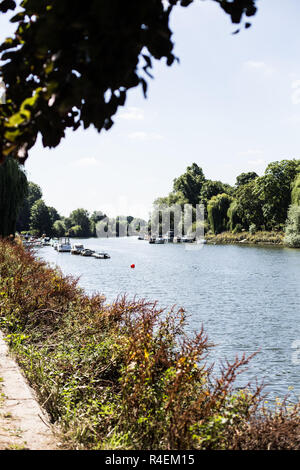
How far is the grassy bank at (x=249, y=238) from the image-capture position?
7012 cm

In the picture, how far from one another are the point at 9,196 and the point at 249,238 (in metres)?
57.8

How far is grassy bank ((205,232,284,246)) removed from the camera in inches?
2761

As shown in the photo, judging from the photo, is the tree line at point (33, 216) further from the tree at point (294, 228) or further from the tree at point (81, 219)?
the tree at point (294, 228)

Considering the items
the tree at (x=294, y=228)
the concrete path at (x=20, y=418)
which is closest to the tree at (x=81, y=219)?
the tree at (x=294, y=228)

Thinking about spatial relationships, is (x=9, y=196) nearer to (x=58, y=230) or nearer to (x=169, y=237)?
(x=169, y=237)

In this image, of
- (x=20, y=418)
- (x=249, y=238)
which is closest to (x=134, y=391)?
(x=20, y=418)

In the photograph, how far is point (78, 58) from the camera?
2135 millimetres

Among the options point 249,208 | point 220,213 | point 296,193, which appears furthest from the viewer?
point 220,213

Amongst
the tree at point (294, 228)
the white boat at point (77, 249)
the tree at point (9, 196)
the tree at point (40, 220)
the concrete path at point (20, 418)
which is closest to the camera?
the concrete path at point (20, 418)

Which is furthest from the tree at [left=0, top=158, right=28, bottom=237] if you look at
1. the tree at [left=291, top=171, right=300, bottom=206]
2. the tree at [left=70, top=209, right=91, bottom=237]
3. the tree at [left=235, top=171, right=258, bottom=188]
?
the tree at [left=70, top=209, right=91, bottom=237]

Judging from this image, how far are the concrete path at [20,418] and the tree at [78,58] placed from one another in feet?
8.43

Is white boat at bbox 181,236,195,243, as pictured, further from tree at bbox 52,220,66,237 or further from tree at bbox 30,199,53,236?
tree at bbox 52,220,66,237

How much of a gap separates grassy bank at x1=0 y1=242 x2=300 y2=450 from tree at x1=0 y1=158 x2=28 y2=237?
1989 centimetres

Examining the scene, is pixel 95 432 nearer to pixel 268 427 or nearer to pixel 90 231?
pixel 268 427
